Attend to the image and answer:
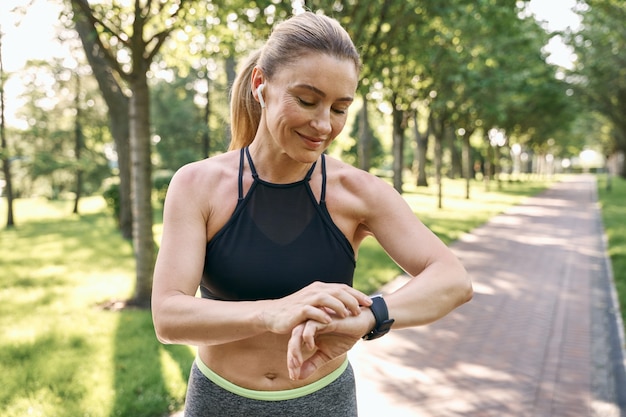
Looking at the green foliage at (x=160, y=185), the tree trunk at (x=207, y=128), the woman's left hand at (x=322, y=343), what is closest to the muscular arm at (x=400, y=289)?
the woman's left hand at (x=322, y=343)

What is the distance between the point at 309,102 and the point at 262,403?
0.82 m

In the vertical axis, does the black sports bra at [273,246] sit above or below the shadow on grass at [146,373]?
above

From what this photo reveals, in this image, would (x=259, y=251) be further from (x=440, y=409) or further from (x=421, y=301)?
(x=440, y=409)

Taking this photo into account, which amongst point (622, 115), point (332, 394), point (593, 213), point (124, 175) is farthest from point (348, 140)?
point (332, 394)

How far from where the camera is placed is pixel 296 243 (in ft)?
4.75

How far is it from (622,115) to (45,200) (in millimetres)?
36258

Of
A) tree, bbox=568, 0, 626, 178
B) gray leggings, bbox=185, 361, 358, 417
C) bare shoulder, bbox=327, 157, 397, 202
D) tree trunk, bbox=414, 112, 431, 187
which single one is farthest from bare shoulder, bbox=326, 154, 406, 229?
tree trunk, bbox=414, 112, 431, 187

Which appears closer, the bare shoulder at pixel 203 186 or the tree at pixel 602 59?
the bare shoulder at pixel 203 186

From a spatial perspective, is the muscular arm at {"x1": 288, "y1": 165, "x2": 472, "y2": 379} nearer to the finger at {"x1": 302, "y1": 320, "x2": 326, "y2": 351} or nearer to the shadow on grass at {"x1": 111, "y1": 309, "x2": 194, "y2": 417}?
the finger at {"x1": 302, "y1": 320, "x2": 326, "y2": 351}

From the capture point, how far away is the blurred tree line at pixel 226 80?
7289 mm

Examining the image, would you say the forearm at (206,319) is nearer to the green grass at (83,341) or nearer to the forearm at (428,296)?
the forearm at (428,296)

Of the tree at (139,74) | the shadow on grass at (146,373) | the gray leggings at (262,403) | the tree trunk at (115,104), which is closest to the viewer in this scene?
the gray leggings at (262,403)

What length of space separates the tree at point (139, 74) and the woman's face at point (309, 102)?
224 inches

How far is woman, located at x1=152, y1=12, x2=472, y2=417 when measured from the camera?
1294mm
